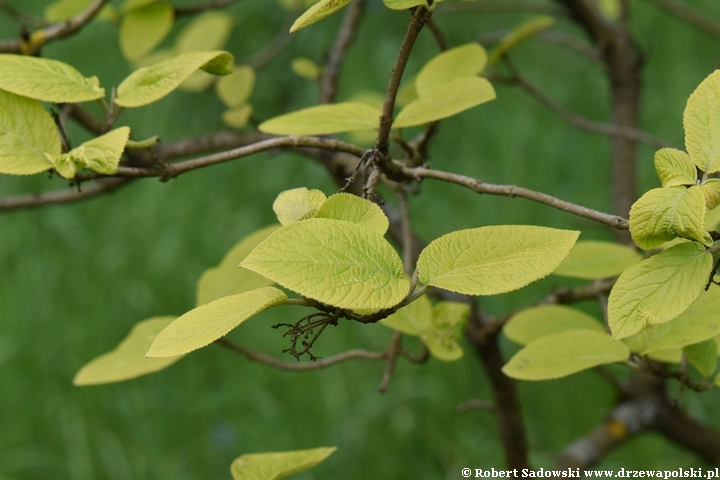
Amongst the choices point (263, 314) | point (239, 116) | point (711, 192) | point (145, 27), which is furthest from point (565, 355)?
point (263, 314)

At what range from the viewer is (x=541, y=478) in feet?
3.06

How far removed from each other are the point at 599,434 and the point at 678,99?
1622mm

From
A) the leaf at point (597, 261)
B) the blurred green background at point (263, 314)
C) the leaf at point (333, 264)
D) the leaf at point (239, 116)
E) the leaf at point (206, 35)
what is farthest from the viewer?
the blurred green background at point (263, 314)

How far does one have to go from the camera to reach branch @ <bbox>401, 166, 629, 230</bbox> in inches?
16.0

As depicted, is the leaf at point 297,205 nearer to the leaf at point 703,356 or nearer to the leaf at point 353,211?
the leaf at point 353,211

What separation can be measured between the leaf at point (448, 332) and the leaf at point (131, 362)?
0.21 meters

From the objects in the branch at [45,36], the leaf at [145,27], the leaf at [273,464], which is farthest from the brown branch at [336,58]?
the leaf at [273,464]

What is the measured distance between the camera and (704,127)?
1.37 feet

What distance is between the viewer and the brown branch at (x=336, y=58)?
3.16ft

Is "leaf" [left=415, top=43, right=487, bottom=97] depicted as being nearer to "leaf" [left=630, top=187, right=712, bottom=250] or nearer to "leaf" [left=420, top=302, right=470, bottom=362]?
"leaf" [left=420, top=302, right=470, bottom=362]

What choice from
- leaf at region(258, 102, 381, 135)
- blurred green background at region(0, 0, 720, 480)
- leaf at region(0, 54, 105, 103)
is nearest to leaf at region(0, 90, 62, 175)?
leaf at region(0, 54, 105, 103)

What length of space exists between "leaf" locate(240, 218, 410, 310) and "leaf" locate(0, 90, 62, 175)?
0.22m

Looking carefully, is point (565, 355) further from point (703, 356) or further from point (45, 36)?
point (45, 36)

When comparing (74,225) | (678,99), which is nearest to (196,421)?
(74,225)
